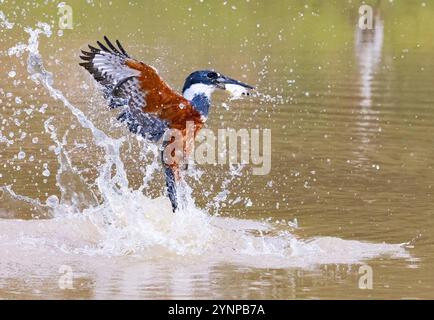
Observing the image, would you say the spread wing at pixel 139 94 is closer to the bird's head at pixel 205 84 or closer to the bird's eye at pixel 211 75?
the bird's head at pixel 205 84

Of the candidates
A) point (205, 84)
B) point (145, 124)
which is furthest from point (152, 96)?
point (205, 84)

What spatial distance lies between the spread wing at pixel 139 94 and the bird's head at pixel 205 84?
16cm

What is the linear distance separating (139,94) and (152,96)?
0.11m

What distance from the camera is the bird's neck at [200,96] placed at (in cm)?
823

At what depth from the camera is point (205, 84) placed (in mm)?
8367

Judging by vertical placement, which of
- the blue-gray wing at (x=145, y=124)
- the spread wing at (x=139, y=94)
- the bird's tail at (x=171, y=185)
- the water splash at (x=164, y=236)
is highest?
the spread wing at (x=139, y=94)

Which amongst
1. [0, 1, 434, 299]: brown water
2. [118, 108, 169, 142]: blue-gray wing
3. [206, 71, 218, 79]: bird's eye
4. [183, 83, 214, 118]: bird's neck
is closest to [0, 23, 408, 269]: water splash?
[0, 1, 434, 299]: brown water

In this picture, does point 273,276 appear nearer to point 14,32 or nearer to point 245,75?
point 245,75

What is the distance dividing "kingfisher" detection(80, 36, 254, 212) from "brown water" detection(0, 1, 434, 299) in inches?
25.4

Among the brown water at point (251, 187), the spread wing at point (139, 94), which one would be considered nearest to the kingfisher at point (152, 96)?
the spread wing at point (139, 94)

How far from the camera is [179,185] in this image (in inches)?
334

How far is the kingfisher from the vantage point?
26.6ft

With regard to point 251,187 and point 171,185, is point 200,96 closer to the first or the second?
point 171,185

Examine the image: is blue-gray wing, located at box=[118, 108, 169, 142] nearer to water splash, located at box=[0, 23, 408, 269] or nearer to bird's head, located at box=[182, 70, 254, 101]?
water splash, located at box=[0, 23, 408, 269]
